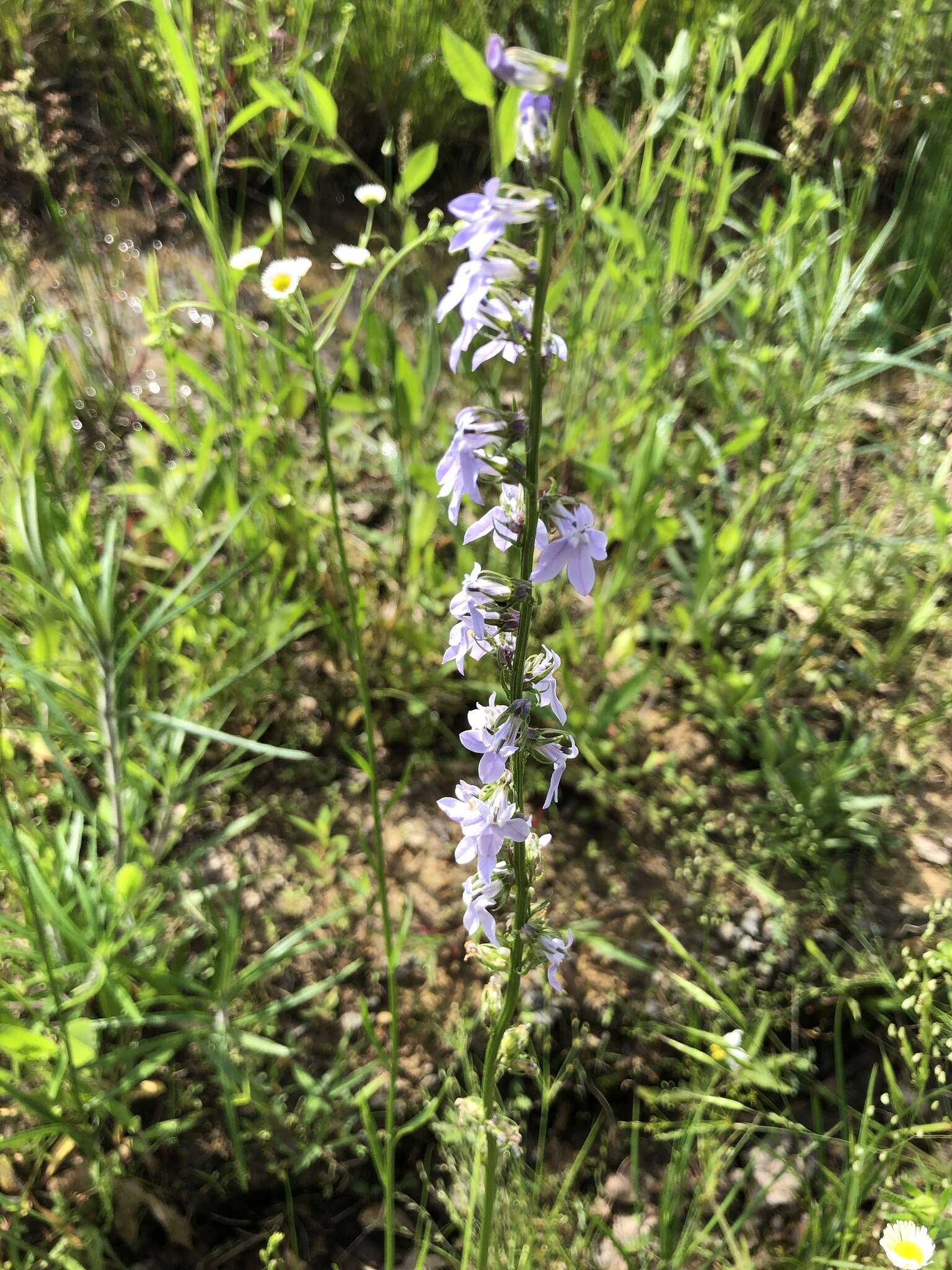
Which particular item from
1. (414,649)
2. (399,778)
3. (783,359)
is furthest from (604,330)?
(399,778)

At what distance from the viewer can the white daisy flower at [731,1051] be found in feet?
5.59

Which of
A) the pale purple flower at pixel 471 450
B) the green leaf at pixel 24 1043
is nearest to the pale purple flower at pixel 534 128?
the pale purple flower at pixel 471 450

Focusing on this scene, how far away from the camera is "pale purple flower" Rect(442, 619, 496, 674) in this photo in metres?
1.02

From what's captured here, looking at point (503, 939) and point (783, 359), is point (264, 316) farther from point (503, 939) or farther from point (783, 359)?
point (503, 939)

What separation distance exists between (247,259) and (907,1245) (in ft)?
7.99

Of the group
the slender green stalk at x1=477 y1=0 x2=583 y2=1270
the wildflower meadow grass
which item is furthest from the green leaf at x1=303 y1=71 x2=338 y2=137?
the slender green stalk at x1=477 y1=0 x2=583 y2=1270

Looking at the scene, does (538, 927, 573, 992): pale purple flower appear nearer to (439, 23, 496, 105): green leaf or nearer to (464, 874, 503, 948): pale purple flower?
(464, 874, 503, 948): pale purple flower

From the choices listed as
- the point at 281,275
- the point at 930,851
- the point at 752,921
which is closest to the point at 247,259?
the point at 281,275

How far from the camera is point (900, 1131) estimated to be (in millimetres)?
1433

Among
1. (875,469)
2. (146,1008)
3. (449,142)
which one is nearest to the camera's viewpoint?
(146,1008)

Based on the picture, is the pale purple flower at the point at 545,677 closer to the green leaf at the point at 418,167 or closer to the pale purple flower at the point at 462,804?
the pale purple flower at the point at 462,804

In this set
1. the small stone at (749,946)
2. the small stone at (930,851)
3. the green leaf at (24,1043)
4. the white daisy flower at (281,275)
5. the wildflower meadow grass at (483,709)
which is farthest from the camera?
the small stone at (930,851)

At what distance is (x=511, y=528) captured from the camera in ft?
3.26

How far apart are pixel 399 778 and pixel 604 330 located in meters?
1.45
